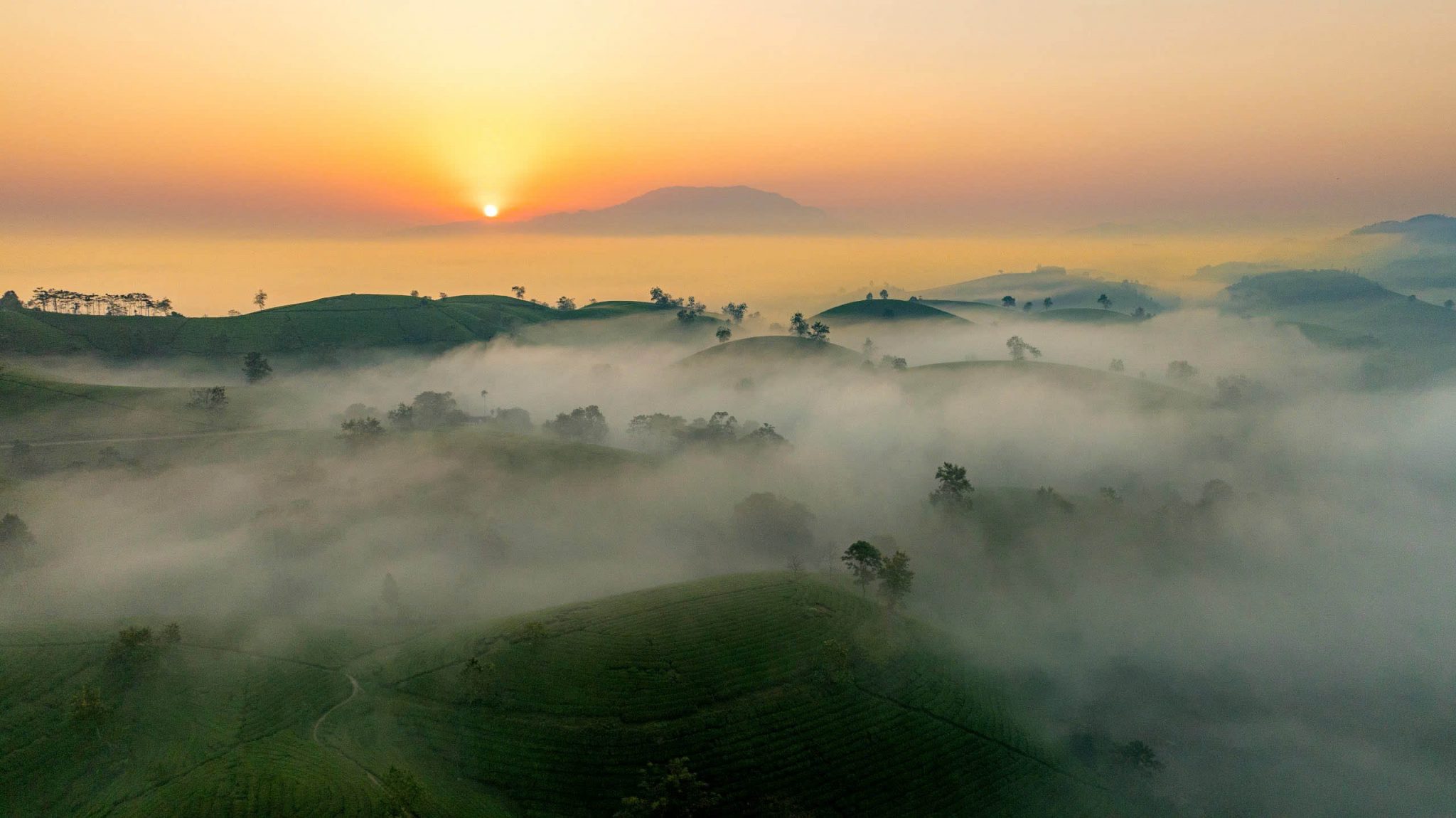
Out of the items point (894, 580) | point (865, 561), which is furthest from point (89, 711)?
point (894, 580)

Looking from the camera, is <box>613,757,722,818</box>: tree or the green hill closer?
the green hill

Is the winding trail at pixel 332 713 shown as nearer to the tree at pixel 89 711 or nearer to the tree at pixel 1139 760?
the tree at pixel 89 711

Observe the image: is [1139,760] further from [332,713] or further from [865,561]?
[332,713]

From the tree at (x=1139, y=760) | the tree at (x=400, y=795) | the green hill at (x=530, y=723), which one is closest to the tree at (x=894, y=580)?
the green hill at (x=530, y=723)

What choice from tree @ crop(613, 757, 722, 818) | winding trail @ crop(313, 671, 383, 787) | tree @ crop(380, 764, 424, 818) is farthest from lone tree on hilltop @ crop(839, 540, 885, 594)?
winding trail @ crop(313, 671, 383, 787)

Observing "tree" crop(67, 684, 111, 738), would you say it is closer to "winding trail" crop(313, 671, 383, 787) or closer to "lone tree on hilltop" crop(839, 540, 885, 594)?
"winding trail" crop(313, 671, 383, 787)

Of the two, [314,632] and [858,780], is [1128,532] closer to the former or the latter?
[858,780]
